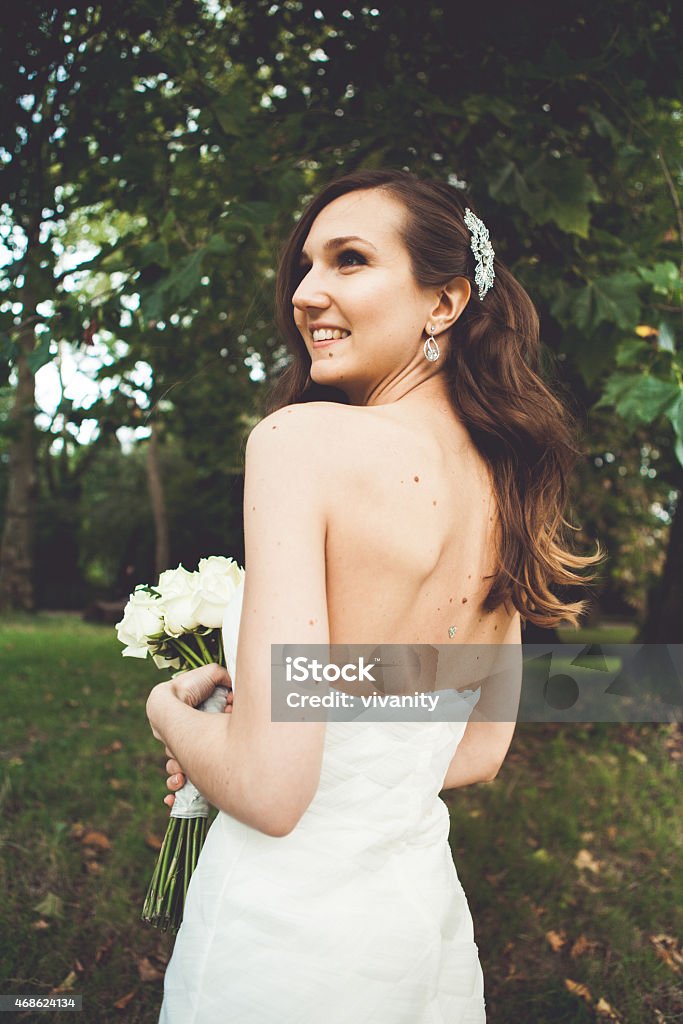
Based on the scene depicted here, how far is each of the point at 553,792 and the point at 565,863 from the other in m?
0.80

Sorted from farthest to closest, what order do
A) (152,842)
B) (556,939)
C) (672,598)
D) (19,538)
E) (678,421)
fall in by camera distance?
(19,538), (672,598), (152,842), (556,939), (678,421)

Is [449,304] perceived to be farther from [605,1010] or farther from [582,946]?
[582,946]

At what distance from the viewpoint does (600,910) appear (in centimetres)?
374

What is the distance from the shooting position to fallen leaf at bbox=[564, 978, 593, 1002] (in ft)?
10.4

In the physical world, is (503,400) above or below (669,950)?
above

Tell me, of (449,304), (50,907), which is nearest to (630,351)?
(449,304)

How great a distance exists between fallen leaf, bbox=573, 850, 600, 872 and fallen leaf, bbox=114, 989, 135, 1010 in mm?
2395

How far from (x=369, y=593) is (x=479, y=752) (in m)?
0.83

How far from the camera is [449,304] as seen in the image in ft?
5.40

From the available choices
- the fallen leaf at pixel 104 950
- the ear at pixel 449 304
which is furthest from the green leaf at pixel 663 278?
the fallen leaf at pixel 104 950

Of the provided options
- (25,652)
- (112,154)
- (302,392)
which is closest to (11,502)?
(25,652)

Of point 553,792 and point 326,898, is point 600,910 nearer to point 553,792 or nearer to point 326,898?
point 553,792

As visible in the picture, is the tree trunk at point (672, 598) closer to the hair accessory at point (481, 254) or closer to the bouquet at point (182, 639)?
the hair accessory at point (481, 254)

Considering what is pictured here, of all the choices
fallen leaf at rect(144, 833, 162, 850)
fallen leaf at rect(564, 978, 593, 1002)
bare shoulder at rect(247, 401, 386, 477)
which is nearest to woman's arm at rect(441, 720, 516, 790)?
bare shoulder at rect(247, 401, 386, 477)
